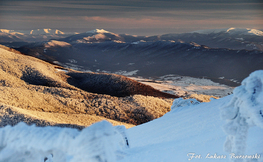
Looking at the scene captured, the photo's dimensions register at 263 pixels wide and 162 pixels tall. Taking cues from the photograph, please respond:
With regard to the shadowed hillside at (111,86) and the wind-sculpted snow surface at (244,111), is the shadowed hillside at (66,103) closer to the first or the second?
the shadowed hillside at (111,86)

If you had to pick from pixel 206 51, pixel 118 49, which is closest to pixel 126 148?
pixel 206 51

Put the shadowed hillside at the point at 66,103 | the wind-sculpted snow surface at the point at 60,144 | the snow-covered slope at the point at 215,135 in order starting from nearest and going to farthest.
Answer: the wind-sculpted snow surface at the point at 60,144, the snow-covered slope at the point at 215,135, the shadowed hillside at the point at 66,103

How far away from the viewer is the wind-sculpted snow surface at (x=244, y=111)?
9.37 feet

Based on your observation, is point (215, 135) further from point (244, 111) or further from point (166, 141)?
point (244, 111)

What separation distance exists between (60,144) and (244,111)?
2.72 m

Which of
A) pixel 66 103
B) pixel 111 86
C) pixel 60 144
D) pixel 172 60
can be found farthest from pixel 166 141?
pixel 172 60

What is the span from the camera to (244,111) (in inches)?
116

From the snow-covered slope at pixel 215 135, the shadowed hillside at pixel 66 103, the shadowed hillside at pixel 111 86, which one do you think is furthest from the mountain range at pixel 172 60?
the snow-covered slope at pixel 215 135

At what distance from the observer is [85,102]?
17.0 meters

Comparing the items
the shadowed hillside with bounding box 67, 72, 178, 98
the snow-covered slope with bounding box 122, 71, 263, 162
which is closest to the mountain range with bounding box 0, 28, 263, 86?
the shadowed hillside with bounding box 67, 72, 178, 98

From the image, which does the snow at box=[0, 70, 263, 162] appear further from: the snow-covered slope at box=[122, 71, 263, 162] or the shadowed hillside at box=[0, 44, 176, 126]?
the shadowed hillside at box=[0, 44, 176, 126]

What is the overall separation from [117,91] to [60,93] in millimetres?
10881

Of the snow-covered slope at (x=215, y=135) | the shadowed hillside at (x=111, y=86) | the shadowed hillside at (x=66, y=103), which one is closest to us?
the snow-covered slope at (x=215, y=135)

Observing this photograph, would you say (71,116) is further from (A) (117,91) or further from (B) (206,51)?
(B) (206,51)
